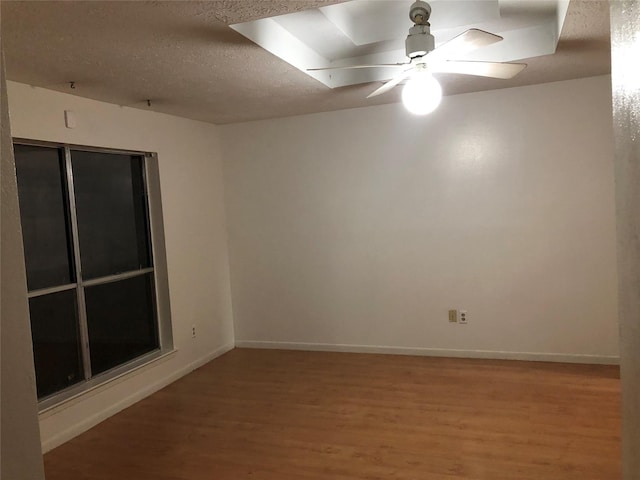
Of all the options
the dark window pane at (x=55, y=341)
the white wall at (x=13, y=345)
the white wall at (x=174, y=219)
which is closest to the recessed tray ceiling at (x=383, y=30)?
the white wall at (x=174, y=219)

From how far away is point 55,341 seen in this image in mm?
3564

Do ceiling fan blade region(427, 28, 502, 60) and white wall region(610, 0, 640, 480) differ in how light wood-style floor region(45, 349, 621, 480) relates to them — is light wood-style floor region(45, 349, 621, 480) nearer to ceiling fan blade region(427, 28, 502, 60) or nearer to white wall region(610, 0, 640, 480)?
white wall region(610, 0, 640, 480)

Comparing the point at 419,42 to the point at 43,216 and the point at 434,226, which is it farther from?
the point at 43,216

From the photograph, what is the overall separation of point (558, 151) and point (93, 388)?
4.21 metres

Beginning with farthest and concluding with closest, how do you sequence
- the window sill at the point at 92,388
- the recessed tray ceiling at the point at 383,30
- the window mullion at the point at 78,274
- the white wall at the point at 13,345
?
the window mullion at the point at 78,274 < the window sill at the point at 92,388 < the recessed tray ceiling at the point at 383,30 < the white wall at the point at 13,345

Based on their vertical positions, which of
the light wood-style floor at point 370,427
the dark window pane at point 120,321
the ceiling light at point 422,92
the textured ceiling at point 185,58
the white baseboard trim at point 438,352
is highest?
the textured ceiling at point 185,58

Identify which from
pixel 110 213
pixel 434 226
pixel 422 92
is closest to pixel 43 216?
pixel 110 213

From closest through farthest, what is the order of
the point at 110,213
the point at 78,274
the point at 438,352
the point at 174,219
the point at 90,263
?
the point at 78,274 → the point at 90,263 → the point at 110,213 → the point at 174,219 → the point at 438,352

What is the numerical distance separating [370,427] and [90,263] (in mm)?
2423

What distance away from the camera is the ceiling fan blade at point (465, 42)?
7.62 feet

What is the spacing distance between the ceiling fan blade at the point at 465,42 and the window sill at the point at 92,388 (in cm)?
309

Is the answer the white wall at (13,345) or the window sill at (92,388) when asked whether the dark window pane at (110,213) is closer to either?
the window sill at (92,388)

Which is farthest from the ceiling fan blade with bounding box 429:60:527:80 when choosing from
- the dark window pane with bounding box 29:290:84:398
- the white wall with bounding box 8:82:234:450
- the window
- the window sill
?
the window sill

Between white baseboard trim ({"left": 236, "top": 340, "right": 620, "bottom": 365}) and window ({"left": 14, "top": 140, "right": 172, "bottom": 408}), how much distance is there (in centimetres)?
124
